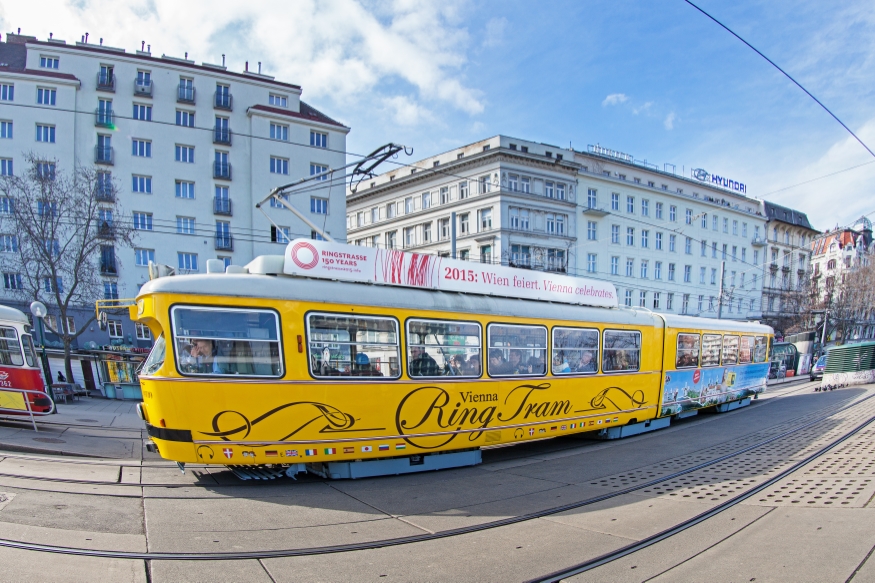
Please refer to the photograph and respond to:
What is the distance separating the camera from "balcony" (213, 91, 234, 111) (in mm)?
37625

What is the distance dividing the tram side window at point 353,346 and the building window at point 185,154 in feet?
107

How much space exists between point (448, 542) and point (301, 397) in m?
3.20

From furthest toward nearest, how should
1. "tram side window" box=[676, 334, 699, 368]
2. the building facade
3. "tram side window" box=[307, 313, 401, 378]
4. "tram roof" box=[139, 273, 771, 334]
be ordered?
1. the building facade
2. "tram side window" box=[676, 334, 699, 368]
3. "tram side window" box=[307, 313, 401, 378]
4. "tram roof" box=[139, 273, 771, 334]

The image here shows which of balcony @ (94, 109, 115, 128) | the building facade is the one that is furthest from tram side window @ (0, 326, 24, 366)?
the building facade

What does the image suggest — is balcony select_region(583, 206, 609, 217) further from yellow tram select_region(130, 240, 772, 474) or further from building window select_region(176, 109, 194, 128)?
yellow tram select_region(130, 240, 772, 474)

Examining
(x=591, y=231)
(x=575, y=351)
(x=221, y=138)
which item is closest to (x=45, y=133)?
(x=221, y=138)

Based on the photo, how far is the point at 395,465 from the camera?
9438 millimetres

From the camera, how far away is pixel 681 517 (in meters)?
7.18

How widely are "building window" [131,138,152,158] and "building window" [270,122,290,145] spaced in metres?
7.60

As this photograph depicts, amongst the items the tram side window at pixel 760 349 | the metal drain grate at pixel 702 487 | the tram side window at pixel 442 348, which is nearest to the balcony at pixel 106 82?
the tram side window at pixel 442 348

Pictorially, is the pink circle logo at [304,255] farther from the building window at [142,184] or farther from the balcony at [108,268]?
the building window at [142,184]

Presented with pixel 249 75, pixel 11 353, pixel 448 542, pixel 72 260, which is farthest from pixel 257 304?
pixel 249 75

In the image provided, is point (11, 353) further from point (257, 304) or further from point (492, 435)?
point (492, 435)

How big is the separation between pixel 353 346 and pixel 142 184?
3265 centimetres
